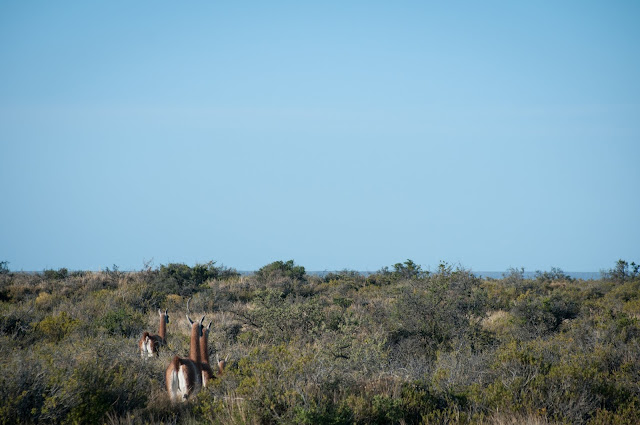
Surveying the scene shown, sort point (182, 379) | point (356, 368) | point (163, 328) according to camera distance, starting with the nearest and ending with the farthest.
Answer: point (182, 379), point (356, 368), point (163, 328)

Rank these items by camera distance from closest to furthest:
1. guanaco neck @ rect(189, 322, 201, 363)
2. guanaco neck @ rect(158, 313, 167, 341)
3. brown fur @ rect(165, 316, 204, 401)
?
brown fur @ rect(165, 316, 204, 401), guanaco neck @ rect(189, 322, 201, 363), guanaco neck @ rect(158, 313, 167, 341)

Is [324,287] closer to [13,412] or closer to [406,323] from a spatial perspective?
[406,323]

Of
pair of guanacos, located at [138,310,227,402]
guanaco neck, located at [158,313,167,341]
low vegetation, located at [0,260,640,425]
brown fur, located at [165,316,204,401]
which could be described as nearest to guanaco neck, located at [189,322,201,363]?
pair of guanacos, located at [138,310,227,402]

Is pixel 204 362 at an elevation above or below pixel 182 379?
above

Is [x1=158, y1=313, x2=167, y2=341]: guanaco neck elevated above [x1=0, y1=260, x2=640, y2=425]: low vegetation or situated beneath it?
elevated above

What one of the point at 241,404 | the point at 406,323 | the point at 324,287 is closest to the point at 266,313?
the point at 406,323

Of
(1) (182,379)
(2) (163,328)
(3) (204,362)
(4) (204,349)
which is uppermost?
(2) (163,328)

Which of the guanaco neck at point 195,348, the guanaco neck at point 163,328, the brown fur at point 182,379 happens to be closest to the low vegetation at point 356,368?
the brown fur at point 182,379

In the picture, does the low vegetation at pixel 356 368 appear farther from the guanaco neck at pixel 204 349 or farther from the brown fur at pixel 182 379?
the guanaco neck at pixel 204 349

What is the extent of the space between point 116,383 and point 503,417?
4293 mm

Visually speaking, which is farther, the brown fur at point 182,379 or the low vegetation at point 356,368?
the brown fur at point 182,379

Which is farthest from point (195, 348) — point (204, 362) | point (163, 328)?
point (163, 328)

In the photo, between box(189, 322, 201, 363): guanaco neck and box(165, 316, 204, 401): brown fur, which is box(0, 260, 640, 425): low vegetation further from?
box(189, 322, 201, 363): guanaco neck

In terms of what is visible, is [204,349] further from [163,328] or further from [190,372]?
[163,328]
